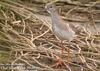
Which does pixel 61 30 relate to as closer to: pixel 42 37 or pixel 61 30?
pixel 61 30

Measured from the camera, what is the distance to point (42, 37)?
452 centimetres

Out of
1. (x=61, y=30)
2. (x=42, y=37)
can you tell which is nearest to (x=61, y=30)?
(x=61, y=30)

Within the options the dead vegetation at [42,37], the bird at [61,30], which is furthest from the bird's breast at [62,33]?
the dead vegetation at [42,37]

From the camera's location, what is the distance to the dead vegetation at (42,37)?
401 cm

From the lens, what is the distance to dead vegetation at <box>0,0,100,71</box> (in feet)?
13.2

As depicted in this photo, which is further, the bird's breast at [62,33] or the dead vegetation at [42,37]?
the dead vegetation at [42,37]

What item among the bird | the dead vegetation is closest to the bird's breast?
the bird

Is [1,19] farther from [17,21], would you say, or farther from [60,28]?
[60,28]

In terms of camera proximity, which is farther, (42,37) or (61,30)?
(42,37)

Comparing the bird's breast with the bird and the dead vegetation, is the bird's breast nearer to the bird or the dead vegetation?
the bird

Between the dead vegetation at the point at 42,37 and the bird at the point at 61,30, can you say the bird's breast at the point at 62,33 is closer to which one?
the bird at the point at 61,30

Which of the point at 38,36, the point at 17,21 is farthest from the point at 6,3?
the point at 38,36

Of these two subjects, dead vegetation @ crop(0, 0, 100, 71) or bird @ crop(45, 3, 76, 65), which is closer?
bird @ crop(45, 3, 76, 65)

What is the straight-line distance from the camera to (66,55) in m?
4.10
